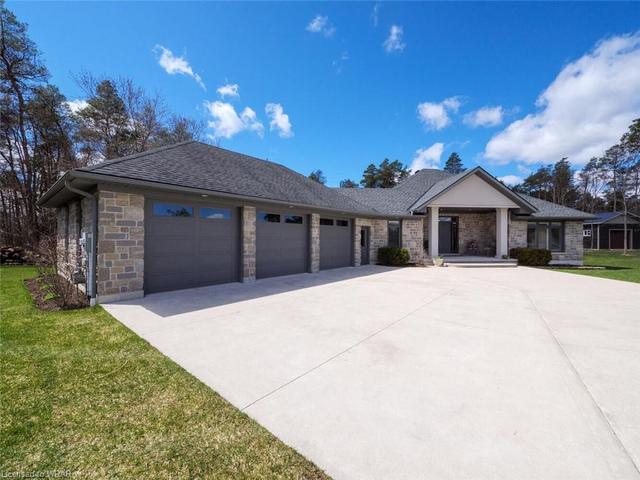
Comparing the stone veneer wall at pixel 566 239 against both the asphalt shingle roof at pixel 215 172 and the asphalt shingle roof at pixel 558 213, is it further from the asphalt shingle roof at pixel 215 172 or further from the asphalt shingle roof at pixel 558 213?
the asphalt shingle roof at pixel 215 172

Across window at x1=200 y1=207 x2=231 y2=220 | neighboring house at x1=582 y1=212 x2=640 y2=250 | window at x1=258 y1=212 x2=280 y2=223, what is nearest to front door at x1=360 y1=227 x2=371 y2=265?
window at x1=258 y1=212 x2=280 y2=223

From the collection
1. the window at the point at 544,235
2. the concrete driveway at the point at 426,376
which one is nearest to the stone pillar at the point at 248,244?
the concrete driveway at the point at 426,376

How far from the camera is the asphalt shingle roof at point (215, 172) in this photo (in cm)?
687

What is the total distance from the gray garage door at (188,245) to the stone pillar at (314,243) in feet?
11.3

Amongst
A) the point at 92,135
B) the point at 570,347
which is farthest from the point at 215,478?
the point at 92,135

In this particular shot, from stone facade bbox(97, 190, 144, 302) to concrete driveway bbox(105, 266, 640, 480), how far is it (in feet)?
1.67

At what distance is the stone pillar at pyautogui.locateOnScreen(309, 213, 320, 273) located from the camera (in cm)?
1134

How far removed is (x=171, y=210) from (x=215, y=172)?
7.95 feet

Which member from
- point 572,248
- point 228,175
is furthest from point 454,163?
point 228,175

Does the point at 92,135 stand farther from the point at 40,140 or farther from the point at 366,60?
the point at 366,60

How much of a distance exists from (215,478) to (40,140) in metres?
25.8

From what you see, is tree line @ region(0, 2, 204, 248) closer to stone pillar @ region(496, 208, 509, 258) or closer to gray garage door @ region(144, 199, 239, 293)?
gray garage door @ region(144, 199, 239, 293)

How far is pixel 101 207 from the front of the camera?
6.12 m

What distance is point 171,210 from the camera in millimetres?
7309
